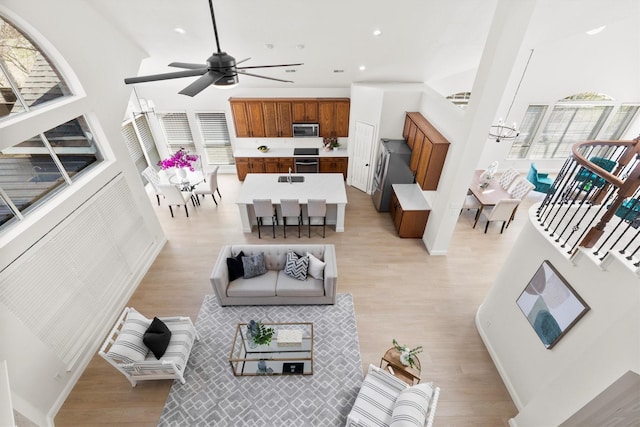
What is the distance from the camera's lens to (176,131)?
791 centimetres

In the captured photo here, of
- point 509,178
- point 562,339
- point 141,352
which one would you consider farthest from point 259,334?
point 509,178

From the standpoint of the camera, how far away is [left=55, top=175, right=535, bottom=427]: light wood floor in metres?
3.51

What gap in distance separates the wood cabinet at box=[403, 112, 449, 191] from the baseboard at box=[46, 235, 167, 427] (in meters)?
5.58

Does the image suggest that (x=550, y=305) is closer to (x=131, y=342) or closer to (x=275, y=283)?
(x=275, y=283)

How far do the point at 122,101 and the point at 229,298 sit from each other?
3733 mm

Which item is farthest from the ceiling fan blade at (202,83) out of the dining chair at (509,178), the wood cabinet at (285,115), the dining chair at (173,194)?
the dining chair at (509,178)

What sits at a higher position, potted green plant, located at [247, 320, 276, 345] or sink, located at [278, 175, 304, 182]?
sink, located at [278, 175, 304, 182]

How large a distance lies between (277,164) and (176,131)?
305 cm

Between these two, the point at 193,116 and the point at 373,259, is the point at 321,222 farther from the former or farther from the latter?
the point at 193,116

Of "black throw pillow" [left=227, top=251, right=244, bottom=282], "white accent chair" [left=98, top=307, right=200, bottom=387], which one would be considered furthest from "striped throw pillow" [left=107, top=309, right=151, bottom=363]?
"black throw pillow" [left=227, top=251, right=244, bottom=282]

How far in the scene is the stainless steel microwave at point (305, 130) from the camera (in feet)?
25.0

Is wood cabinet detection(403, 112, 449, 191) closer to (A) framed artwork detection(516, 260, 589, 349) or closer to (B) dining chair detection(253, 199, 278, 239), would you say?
(A) framed artwork detection(516, 260, 589, 349)

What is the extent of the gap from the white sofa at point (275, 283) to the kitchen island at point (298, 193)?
1.38 m

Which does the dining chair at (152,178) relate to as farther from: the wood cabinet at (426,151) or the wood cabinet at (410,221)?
the wood cabinet at (426,151)
